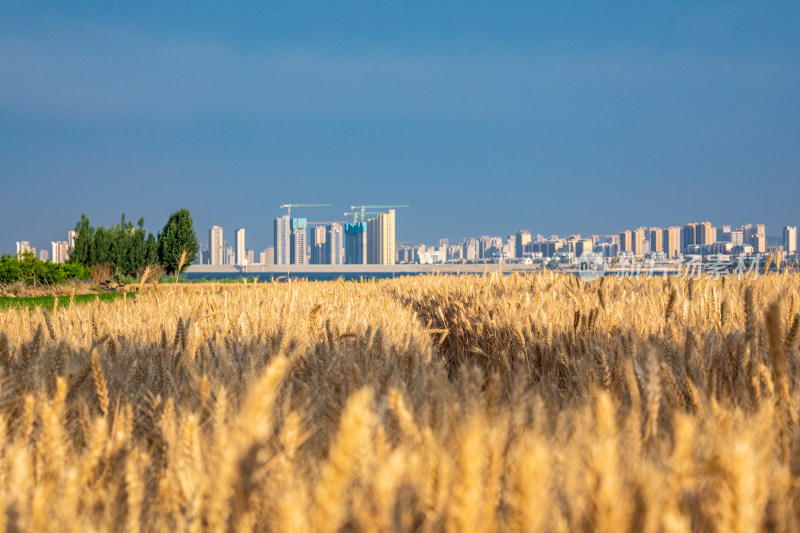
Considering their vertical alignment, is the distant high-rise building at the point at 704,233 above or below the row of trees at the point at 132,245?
above

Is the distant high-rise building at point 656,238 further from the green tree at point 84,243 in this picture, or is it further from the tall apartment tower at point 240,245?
the tall apartment tower at point 240,245

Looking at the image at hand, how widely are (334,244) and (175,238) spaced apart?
491ft

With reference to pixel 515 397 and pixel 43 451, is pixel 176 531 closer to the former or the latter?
pixel 43 451

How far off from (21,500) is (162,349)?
6.14 feet

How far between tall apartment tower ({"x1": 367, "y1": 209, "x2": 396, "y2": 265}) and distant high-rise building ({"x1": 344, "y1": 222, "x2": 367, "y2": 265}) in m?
6.39

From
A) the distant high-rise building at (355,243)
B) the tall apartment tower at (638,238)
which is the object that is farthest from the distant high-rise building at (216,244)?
the tall apartment tower at (638,238)

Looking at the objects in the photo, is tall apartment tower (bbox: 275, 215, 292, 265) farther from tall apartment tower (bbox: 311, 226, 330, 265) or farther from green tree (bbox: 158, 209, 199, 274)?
green tree (bbox: 158, 209, 199, 274)

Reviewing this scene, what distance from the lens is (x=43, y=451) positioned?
1187 mm

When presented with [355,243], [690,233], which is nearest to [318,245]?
[355,243]

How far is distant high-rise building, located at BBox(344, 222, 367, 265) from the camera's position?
164500 mm

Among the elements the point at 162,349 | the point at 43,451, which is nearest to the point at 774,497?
the point at 43,451

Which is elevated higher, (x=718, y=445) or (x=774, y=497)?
(x=718, y=445)

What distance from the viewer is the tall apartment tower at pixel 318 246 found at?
180375mm

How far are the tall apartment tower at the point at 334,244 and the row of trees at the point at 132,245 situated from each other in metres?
142
